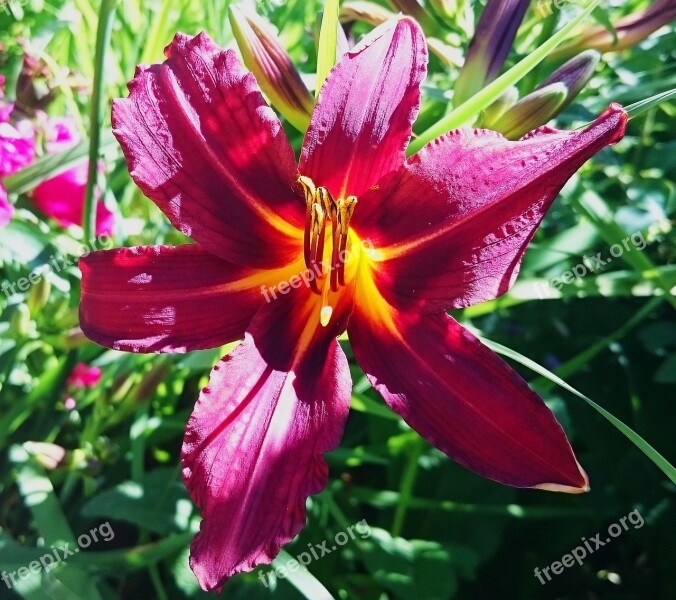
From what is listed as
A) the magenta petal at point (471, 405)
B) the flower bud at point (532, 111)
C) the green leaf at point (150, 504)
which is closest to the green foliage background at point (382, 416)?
the green leaf at point (150, 504)

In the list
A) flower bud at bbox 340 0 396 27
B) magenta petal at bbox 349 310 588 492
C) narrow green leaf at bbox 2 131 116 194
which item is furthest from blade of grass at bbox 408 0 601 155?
narrow green leaf at bbox 2 131 116 194

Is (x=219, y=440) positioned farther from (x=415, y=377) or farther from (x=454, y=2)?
(x=454, y=2)

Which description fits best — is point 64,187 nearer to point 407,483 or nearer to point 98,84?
point 98,84

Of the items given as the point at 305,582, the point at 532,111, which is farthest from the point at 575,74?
the point at 305,582

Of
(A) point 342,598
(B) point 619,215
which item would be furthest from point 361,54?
(A) point 342,598

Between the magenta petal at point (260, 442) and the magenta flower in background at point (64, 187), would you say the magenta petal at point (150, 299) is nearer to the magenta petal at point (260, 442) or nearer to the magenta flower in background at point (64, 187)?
the magenta petal at point (260, 442)
